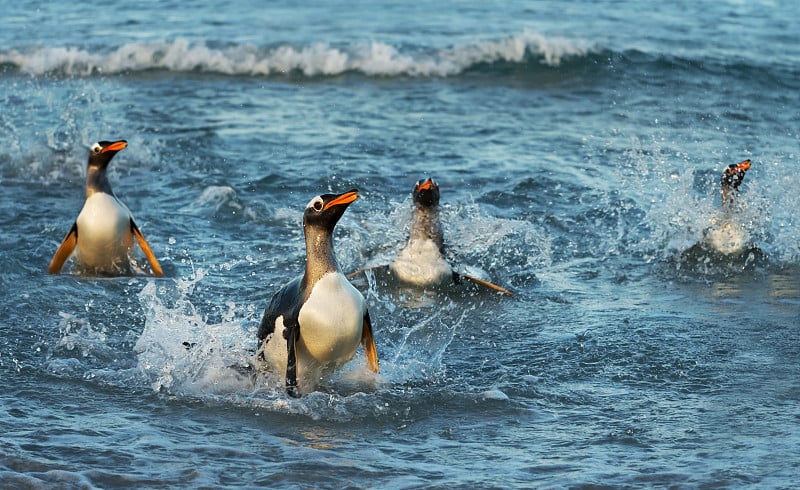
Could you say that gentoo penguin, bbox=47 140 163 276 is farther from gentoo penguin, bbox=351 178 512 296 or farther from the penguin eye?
the penguin eye

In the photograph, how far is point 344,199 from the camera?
4992 millimetres

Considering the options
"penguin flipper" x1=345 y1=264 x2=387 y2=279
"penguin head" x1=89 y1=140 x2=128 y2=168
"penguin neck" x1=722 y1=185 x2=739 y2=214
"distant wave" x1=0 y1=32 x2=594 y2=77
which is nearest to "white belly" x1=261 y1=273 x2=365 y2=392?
"penguin flipper" x1=345 y1=264 x2=387 y2=279

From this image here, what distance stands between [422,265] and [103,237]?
2069mm

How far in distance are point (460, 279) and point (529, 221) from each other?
1487mm

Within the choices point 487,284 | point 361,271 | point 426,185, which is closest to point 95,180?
point 361,271

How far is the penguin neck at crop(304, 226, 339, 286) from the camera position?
5.11 meters

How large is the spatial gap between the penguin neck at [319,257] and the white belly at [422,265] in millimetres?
1981

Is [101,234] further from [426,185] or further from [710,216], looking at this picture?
[710,216]

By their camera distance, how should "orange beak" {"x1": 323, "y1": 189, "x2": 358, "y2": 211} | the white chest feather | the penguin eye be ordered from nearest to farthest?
"orange beak" {"x1": 323, "y1": 189, "x2": 358, "y2": 211} → the white chest feather → the penguin eye

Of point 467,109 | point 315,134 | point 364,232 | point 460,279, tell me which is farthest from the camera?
point 467,109

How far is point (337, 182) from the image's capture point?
9789 mm

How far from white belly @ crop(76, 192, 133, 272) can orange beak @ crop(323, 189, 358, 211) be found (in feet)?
8.75

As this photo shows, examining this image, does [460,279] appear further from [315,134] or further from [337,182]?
[315,134]

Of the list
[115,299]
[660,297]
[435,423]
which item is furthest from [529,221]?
[435,423]
